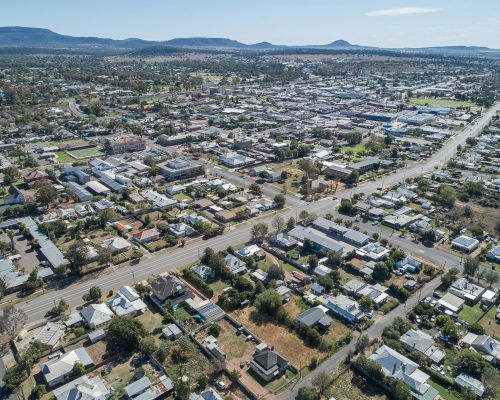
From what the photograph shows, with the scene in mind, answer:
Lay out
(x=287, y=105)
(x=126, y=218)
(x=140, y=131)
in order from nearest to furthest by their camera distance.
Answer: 1. (x=126, y=218)
2. (x=140, y=131)
3. (x=287, y=105)

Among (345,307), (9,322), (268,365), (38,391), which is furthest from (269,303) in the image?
(9,322)

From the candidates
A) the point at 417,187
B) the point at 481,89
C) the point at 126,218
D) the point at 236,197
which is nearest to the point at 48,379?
the point at 126,218

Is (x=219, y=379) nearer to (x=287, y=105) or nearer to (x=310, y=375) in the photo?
(x=310, y=375)

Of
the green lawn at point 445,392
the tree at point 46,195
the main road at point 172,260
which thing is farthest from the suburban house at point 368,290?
the tree at point 46,195

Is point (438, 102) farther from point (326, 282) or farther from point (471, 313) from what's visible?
point (326, 282)

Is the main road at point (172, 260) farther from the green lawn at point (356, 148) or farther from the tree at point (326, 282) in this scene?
the green lawn at point (356, 148)

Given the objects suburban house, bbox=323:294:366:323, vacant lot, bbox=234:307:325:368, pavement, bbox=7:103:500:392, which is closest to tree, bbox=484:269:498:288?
pavement, bbox=7:103:500:392

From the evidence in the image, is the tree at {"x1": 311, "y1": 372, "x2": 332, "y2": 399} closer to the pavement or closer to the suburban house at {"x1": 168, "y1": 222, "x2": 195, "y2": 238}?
the pavement
